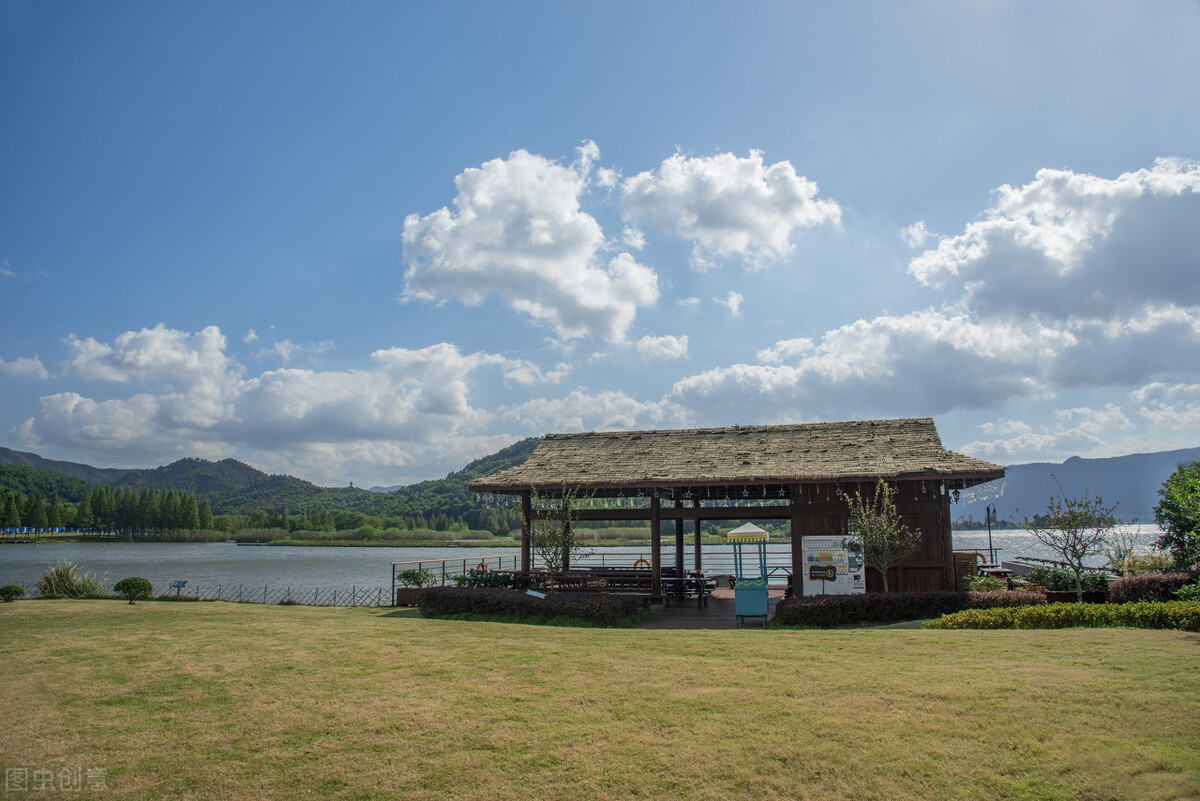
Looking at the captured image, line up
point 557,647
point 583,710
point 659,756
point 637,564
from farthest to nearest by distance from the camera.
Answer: point 637,564 < point 557,647 < point 583,710 < point 659,756

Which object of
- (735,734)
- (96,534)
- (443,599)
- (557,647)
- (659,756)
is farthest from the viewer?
(96,534)

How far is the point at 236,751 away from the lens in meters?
5.86

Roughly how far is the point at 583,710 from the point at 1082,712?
14.7ft

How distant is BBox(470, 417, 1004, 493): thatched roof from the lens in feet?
51.1

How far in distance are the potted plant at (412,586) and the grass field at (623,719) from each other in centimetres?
807

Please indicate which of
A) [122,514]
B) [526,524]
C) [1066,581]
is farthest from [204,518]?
[1066,581]

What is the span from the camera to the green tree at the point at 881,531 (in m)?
14.4

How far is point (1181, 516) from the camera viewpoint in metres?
17.8

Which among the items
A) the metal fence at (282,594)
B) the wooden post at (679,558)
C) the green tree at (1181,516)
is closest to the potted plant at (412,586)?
the metal fence at (282,594)

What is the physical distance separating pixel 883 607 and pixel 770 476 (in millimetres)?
3691

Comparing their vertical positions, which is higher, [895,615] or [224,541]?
[895,615]

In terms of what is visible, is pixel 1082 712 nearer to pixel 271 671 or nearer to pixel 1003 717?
pixel 1003 717

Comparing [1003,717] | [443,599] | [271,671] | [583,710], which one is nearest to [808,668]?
[1003,717]

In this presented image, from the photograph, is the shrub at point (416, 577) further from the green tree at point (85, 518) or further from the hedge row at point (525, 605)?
the green tree at point (85, 518)
